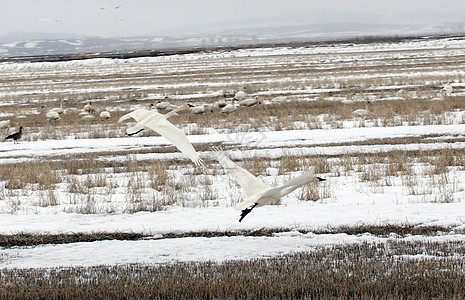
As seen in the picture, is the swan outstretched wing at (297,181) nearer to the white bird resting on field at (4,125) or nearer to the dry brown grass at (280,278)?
the dry brown grass at (280,278)

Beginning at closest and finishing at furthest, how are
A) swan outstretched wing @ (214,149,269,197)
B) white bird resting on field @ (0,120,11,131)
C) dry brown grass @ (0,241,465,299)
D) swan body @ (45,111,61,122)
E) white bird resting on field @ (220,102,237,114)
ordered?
dry brown grass @ (0,241,465,299) < swan outstretched wing @ (214,149,269,197) < white bird resting on field @ (0,120,11,131) < white bird resting on field @ (220,102,237,114) < swan body @ (45,111,61,122)

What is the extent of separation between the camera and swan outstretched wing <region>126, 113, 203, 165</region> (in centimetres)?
726

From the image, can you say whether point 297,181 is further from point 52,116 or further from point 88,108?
point 88,108

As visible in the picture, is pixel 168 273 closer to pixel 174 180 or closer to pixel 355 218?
pixel 355 218

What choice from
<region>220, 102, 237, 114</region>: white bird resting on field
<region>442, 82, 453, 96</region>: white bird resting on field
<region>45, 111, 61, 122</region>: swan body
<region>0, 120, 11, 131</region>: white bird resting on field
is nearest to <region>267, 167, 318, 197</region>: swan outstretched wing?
<region>220, 102, 237, 114</region>: white bird resting on field

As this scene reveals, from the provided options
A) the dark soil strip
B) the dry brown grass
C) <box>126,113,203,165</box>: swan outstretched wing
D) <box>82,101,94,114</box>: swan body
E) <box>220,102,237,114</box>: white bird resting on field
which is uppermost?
<box>126,113,203,165</box>: swan outstretched wing

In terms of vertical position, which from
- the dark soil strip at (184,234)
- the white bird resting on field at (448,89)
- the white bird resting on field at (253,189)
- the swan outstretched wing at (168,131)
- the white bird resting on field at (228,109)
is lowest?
the white bird resting on field at (228,109)

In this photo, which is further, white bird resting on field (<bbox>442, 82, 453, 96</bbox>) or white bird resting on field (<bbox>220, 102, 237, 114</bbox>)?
white bird resting on field (<bbox>442, 82, 453, 96</bbox>)

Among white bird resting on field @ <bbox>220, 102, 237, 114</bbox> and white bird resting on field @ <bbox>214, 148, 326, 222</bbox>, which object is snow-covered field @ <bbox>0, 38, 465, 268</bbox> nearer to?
white bird resting on field @ <bbox>214, 148, 326, 222</bbox>

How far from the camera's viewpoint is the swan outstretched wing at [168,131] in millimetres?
7262

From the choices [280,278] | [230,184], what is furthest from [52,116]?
[280,278]

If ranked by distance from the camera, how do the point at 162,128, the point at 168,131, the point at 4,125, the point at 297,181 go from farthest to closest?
the point at 4,125, the point at 162,128, the point at 168,131, the point at 297,181

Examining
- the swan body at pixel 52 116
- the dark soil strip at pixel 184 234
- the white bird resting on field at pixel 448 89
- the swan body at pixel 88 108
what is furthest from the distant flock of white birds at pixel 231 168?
the white bird resting on field at pixel 448 89

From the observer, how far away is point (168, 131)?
762cm
